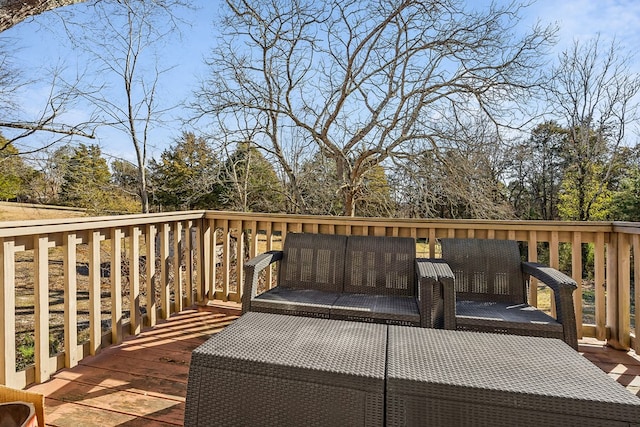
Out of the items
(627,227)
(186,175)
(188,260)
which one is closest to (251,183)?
(186,175)

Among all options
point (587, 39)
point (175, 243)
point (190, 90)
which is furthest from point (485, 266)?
point (587, 39)

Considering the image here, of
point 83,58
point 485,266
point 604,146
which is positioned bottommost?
point 485,266

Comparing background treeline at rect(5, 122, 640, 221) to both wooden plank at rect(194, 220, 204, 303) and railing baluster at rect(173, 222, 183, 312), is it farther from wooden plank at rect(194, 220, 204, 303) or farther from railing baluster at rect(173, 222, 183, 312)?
railing baluster at rect(173, 222, 183, 312)

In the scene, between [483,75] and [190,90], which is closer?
[483,75]

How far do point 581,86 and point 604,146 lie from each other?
203 centimetres

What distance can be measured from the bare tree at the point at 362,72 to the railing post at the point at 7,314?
573 cm

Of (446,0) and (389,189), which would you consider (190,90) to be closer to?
(389,189)

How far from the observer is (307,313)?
230 cm

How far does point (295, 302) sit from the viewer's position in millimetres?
2369

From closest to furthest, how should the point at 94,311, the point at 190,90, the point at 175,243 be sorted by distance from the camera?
the point at 94,311 < the point at 175,243 < the point at 190,90

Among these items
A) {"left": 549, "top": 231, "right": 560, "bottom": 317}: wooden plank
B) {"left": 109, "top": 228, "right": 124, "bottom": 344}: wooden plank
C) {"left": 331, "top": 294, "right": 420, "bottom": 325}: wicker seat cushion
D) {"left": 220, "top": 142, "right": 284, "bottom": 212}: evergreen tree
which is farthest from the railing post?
{"left": 220, "top": 142, "right": 284, "bottom": 212}: evergreen tree

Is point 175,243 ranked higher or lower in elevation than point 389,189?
lower

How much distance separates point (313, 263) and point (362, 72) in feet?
17.4

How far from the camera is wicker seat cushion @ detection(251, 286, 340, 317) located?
229 cm
